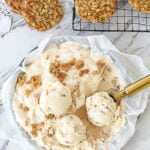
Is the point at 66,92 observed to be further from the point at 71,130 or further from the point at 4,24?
the point at 4,24

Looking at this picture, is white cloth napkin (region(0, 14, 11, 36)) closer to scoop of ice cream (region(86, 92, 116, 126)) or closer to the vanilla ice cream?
the vanilla ice cream

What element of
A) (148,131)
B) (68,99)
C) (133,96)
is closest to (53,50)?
(68,99)

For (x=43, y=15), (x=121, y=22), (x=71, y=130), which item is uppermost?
(x=43, y=15)

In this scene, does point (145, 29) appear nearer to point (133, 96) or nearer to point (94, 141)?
point (133, 96)

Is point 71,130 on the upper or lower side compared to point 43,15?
lower

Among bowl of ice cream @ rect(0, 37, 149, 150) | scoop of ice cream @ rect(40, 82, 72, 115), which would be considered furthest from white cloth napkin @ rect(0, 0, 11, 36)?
scoop of ice cream @ rect(40, 82, 72, 115)

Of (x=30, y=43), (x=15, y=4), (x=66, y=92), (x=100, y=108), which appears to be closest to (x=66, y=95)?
(x=66, y=92)
